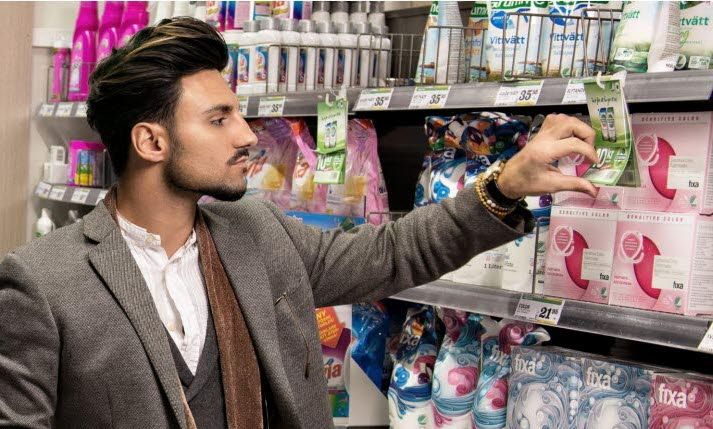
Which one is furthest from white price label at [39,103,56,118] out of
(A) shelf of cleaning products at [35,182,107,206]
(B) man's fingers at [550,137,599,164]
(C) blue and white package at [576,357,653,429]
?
(B) man's fingers at [550,137,599,164]

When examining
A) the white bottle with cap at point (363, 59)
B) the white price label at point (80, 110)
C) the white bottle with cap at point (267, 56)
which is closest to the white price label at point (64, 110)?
the white price label at point (80, 110)

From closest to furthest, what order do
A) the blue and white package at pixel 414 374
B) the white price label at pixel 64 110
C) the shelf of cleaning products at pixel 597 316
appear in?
the shelf of cleaning products at pixel 597 316 → the blue and white package at pixel 414 374 → the white price label at pixel 64 110

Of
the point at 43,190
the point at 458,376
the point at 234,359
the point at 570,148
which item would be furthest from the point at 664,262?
the point at 43,190

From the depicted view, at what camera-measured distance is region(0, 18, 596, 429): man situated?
1655mm

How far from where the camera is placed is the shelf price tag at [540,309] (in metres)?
1.91

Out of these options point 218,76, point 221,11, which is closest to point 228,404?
point 218,76

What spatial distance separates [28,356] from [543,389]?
3.22 ft

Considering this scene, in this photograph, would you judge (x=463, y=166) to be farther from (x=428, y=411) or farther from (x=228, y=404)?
(x=228, y=404)

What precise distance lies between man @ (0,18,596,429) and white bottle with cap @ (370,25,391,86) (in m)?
0.90

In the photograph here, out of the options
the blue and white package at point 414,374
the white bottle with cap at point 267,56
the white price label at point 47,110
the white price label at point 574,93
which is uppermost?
the white bottle with cap at point 267,56

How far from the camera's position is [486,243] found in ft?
5.66

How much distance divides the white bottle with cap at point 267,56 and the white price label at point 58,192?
5.46 ft

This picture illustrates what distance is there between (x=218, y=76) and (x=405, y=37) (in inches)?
48.6

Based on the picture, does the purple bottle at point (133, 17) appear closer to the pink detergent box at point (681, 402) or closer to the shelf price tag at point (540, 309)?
the shelf price tag at point (540, 309)
